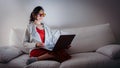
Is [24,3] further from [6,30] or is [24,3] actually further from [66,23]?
[66,23]

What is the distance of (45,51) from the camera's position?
280cm

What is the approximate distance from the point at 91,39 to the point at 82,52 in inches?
9.0

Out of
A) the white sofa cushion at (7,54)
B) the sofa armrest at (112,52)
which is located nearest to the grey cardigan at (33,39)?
the white sofa cushion at (7,54)

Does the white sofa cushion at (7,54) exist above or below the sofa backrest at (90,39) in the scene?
below

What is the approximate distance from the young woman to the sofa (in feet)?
0.35

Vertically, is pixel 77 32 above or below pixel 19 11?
below

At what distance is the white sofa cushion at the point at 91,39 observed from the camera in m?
3.10

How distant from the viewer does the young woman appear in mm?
2686

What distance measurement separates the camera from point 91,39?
3141 millimetres

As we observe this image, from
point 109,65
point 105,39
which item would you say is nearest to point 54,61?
point 109,65

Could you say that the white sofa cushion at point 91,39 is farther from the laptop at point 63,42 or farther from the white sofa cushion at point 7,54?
the white sofa cushion at point 7,54

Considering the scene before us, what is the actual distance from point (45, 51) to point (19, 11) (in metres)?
1.05

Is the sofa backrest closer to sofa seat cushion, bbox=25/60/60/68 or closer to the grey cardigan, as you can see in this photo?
the grey cardigan

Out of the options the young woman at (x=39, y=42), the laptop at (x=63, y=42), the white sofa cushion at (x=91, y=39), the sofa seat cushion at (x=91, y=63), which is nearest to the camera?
the sofa seat cushion at (x=91, y=63)
